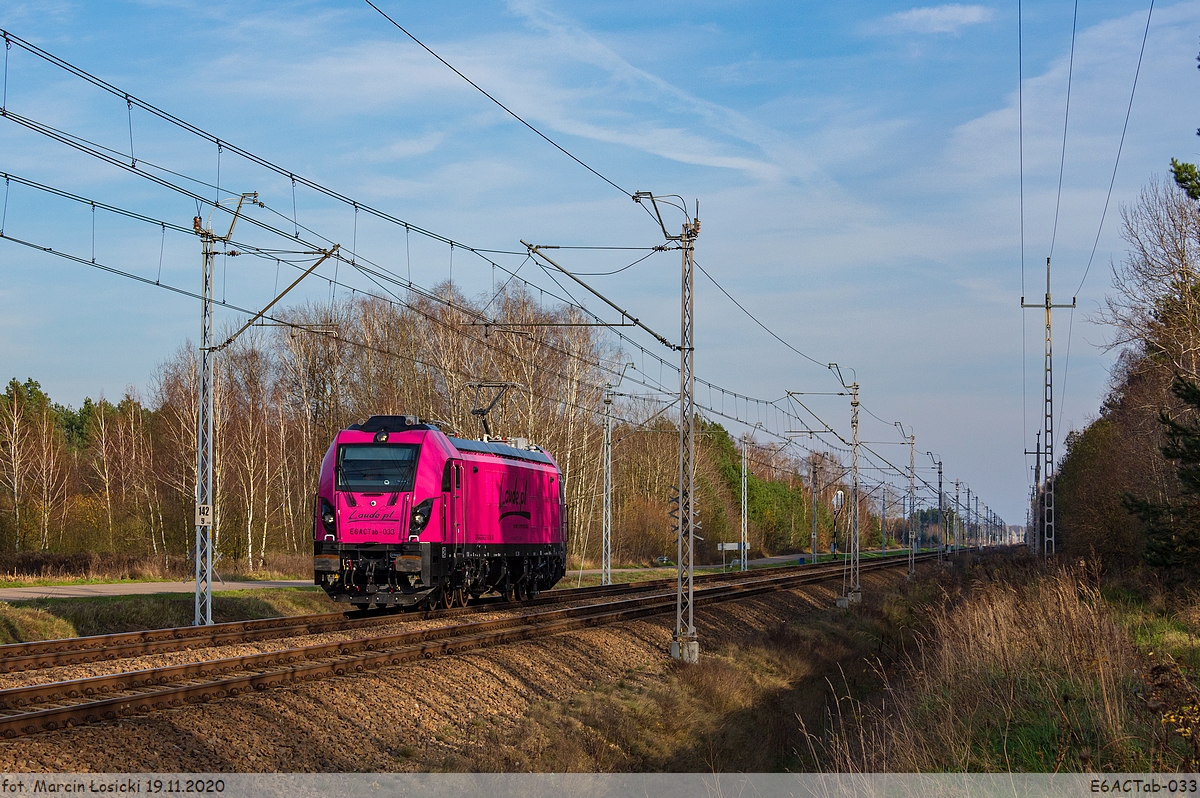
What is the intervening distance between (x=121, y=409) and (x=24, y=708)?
63.7m

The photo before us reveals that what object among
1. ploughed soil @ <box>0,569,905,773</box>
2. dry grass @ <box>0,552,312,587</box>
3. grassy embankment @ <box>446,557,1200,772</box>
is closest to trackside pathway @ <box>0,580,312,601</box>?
dry grass @ <box>0,552,312,587</box>

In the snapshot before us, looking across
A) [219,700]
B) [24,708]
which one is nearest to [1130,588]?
[219,700]

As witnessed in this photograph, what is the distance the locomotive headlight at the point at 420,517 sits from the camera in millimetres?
22125

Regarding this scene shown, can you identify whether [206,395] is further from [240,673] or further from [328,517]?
[240,673]

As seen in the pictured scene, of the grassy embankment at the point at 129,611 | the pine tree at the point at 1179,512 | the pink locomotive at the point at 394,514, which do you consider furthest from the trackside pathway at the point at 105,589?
the pine tree at the point at 1179,512

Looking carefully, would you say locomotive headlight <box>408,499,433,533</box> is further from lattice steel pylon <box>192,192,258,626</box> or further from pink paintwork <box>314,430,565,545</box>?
lattice steel pylon <box>192,192,258,626</box>

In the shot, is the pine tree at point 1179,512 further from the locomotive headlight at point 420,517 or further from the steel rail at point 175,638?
the steel rail at point 175,638

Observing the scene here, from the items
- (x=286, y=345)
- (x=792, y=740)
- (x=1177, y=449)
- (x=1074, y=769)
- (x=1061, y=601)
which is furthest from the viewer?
(x=286, y=345)

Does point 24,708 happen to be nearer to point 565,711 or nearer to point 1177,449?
point 565,711

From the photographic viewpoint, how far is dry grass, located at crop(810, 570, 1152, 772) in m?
9.46

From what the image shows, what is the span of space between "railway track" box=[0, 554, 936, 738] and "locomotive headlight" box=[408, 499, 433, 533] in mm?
2077

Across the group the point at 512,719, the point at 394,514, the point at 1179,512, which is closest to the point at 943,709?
the point at 512,719

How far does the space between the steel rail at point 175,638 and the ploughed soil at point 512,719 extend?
3.85 m

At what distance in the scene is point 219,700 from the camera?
40.3 feet
